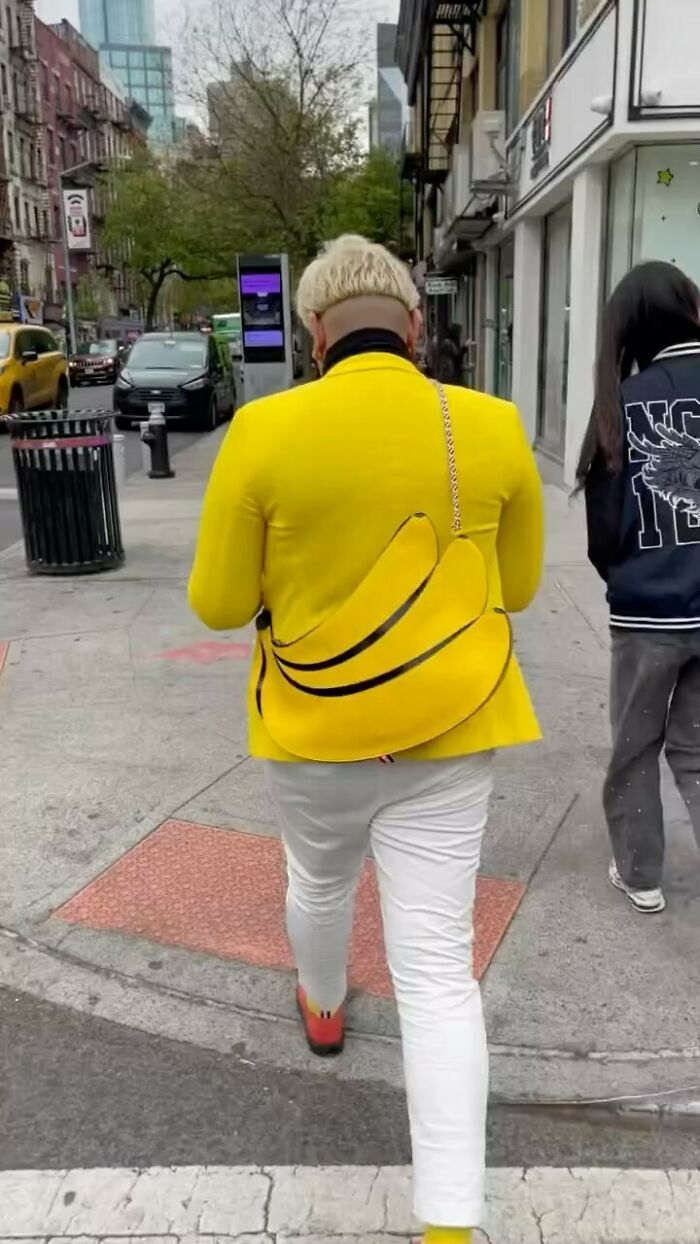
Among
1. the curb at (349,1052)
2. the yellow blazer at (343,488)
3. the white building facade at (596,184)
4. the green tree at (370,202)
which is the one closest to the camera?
the yellow blazer at (343,488)

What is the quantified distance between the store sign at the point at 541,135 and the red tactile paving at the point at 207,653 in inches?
324

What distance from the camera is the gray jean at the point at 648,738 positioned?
297cm

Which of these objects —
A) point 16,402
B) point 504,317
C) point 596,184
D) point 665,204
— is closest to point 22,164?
point 16,402

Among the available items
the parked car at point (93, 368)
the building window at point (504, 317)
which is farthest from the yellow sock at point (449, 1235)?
the parked car at point (93, 368)

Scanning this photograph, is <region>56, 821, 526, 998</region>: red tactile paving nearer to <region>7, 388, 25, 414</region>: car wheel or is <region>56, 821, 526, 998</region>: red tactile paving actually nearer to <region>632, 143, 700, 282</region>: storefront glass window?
<region>632, 143, 700, 282</region>: storefront glass window

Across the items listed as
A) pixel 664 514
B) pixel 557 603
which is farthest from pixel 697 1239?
pixel 557 603

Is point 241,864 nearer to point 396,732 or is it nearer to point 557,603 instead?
point 396,732

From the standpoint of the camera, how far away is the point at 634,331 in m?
2.87

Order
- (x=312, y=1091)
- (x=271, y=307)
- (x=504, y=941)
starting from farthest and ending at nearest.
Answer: (x=271, y=307)
(x=504, y=941)
(x=312, y=1091)

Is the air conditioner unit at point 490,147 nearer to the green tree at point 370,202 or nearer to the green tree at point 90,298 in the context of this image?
the green tree at point 370,202

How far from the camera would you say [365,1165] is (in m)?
2.37

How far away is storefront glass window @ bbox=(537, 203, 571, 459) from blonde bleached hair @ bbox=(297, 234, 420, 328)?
10.4m

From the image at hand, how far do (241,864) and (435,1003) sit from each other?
1767 mm

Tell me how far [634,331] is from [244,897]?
205 centimetres
